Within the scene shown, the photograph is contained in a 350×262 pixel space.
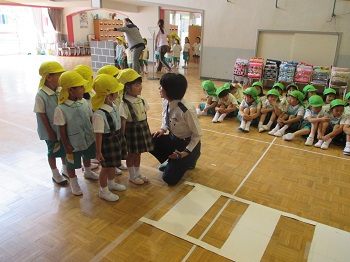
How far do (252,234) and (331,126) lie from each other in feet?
7.73

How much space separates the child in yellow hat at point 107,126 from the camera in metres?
2.07

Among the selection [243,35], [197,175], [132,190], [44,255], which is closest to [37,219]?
[44,255]

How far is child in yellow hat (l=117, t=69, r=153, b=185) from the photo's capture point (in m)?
2.30

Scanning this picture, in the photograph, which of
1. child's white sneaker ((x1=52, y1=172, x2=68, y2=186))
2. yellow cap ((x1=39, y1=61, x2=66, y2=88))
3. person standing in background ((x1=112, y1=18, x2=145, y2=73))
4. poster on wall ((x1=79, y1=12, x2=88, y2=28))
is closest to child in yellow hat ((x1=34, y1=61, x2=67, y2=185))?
yellow cap ((x1=39, y1=61, x2=66, y2=88))

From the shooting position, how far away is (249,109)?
421 cm

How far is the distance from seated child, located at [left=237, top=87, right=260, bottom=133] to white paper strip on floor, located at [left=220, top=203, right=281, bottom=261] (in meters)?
1.94

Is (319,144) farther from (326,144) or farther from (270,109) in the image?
(270,109)

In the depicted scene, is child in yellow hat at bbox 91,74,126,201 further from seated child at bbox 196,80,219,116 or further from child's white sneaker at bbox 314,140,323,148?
seated child at bbox 196,80,219,116

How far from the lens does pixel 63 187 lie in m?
2.53

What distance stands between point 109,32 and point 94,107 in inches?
590

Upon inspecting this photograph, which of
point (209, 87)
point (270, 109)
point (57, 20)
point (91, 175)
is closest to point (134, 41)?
point (209, 87)

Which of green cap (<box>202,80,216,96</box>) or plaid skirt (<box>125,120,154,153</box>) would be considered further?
green cap (<box>202,80,216,96</box>)

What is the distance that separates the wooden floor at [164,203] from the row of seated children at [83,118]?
0.81 feet

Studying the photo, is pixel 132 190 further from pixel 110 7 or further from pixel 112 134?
pixel 110 7
